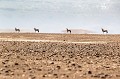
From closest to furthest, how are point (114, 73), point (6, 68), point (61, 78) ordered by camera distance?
point (61, 78) < point (114, 73) < point (6, 68)

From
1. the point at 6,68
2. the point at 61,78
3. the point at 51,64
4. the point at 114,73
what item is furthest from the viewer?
the point at 51,64

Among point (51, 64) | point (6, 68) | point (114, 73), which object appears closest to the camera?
point (114, 73)

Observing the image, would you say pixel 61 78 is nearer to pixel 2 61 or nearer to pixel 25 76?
pixel 25 76

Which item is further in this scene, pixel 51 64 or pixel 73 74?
pixel 51 64

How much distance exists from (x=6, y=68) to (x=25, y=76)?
3118 mm

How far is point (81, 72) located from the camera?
21438 mm

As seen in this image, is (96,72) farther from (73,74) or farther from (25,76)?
(25,76)

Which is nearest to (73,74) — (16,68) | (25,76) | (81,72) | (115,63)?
(81,72)

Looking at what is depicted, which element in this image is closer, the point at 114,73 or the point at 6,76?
the point at 6,76

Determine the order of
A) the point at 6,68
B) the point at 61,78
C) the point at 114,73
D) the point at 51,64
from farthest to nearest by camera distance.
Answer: the point at 51,64 → the point at 6,68 → the point at 114,73 → the point at 61,78

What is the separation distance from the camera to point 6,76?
19.9 m

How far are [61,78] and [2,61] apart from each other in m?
7.50

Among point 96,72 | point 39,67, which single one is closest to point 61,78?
point 96,72

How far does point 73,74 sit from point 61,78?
4.36ft
